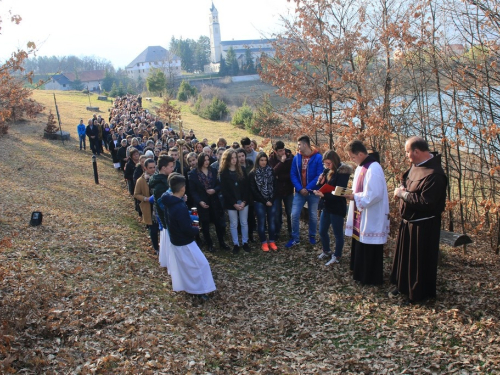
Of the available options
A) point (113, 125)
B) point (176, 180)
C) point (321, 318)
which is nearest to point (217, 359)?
point (321, 318)

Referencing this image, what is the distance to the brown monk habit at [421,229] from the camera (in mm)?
5281

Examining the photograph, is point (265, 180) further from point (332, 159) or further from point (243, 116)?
point (243, 116)

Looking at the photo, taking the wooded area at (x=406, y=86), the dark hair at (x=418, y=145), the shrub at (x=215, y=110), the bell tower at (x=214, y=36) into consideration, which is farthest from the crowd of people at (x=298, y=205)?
the bell tower at (x=214, y=36)

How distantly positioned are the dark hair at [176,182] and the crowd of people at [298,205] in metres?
0.01

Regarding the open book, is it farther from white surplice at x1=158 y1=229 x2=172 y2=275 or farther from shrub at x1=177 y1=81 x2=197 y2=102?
shrub at x1=177 y1=81 x2=197 y2=102

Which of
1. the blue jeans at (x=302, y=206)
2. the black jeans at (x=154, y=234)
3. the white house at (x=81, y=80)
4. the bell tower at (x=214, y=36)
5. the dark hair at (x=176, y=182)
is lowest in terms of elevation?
the black jeans at (x=154, y=234)

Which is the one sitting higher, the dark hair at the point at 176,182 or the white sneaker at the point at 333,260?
the dark hair at the point at 176,182

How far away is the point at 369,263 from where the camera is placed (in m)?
6.41

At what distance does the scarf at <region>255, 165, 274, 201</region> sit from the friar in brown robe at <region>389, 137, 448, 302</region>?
2916 mm

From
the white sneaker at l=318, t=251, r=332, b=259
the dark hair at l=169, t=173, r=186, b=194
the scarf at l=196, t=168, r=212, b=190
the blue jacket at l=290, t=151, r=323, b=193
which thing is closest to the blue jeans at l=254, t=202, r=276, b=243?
the blue jacket at l=290, t=151, r=323, b=193

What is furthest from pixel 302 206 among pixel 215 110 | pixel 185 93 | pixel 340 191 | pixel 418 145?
pixel 185 93

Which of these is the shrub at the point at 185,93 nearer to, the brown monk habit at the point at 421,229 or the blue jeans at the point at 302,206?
the blue jeans at the point at 302,206

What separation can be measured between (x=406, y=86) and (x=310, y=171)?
4088mm

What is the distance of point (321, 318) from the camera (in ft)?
19.1
